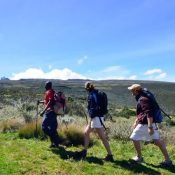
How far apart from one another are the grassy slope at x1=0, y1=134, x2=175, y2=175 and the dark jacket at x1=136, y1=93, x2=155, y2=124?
1.14 m

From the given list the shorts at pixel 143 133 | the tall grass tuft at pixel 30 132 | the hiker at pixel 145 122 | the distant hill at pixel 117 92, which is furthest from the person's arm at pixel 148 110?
the distant hill at pixel 117 92

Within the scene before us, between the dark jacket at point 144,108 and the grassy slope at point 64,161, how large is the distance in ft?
3.72

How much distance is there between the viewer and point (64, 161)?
1104cm

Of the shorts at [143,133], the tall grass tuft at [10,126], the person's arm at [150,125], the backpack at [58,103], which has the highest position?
the backpack at [58,103]

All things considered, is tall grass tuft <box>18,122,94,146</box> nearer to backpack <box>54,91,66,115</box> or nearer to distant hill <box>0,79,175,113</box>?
backpack <box>54,91,66,115</box>

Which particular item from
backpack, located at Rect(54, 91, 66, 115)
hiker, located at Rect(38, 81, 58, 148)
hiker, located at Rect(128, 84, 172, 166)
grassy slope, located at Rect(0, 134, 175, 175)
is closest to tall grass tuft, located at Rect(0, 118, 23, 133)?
grassy slope, located at Rect(0, 134, 175, 175)

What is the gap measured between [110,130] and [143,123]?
592 centimetres

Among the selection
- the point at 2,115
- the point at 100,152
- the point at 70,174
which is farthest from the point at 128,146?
the point at 2,115

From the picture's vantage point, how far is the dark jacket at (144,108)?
1052 centimetres

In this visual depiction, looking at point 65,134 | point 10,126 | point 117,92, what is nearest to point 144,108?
point 65,134

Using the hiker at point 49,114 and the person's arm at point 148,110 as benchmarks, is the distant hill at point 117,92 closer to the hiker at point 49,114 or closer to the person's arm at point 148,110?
Answer: the hiker at point 49,114

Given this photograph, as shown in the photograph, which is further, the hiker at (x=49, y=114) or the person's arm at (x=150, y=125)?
the hiker at (x=49, y=114)

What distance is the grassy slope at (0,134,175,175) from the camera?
33.6 ft

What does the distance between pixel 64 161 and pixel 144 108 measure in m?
2.26
